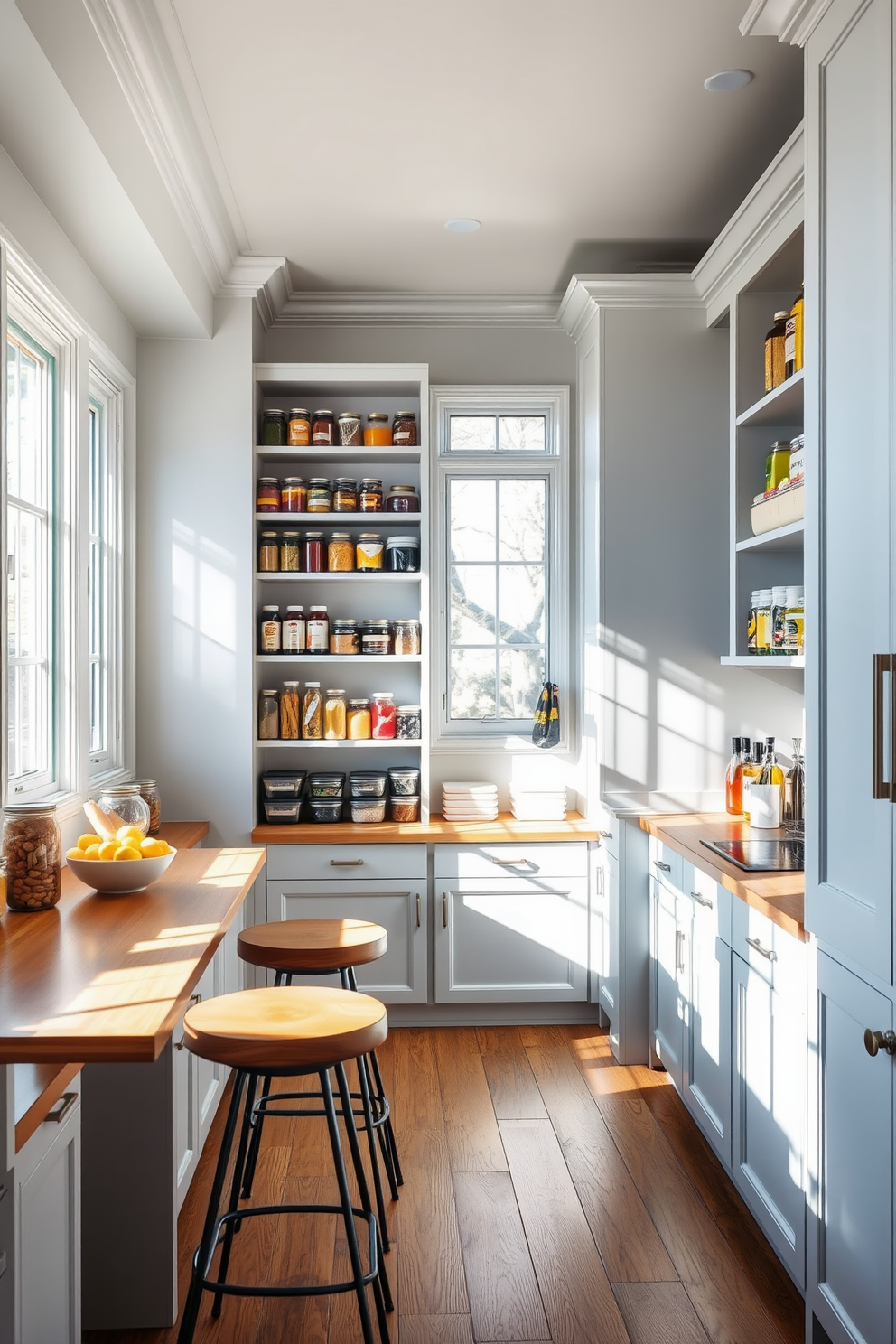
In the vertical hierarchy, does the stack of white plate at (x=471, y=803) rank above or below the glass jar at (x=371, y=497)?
below

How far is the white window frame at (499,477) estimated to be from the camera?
427cm

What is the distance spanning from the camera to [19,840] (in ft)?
7.51

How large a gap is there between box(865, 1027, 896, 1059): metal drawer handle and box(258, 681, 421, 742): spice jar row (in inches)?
98.5

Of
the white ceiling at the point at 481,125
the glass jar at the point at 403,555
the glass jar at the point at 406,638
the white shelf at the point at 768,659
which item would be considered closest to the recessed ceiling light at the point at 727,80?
the white ceiling at the point at 481,125

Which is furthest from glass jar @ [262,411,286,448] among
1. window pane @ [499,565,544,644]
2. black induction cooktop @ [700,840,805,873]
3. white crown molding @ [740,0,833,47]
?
white crown molding @ [740,0,833,47]

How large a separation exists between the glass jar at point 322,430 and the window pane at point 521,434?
0.75m

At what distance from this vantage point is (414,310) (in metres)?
4.25

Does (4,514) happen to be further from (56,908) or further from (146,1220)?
(146,1220)

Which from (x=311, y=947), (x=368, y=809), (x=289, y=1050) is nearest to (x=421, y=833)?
(x=368, y=809)

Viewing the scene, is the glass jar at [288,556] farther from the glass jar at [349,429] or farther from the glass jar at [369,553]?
the glass jar at [349,429]


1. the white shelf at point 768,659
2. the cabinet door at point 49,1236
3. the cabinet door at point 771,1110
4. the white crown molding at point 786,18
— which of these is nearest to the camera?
the cabinet door at point 49,1236

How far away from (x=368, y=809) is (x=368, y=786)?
9 centimetres

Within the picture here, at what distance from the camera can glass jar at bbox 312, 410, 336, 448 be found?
3.99m

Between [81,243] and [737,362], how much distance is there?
2.04m
